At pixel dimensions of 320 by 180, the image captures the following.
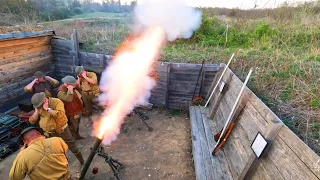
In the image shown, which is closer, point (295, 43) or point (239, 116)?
point (239, 116)

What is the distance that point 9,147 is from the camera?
245 inches

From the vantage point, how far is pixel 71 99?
6.31 meters

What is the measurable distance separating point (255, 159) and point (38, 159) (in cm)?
370

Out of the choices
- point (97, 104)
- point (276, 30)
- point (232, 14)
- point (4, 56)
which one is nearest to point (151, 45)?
point (97, 104)

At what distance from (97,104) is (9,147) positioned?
3.04 meters

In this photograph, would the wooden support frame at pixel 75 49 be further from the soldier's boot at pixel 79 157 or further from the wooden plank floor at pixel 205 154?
the wooden plank floor at pixel 205 154

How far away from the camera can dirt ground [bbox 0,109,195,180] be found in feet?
18.3

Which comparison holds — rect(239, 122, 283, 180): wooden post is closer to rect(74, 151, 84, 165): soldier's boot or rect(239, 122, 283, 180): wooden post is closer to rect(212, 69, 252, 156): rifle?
rect(212, 69, 252, 156): rifle

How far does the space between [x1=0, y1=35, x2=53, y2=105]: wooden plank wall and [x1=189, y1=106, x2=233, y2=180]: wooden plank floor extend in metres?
7.07

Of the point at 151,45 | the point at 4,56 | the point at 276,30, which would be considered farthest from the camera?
the point at 276,30

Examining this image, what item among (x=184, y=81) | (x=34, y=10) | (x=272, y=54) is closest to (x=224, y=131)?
(x=184, y=81)

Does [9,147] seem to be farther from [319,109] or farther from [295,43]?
[295,43]

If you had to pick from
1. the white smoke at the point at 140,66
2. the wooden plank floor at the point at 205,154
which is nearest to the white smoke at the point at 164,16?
the white smoke at the point at 140,66

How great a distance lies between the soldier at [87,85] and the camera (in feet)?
23.5
